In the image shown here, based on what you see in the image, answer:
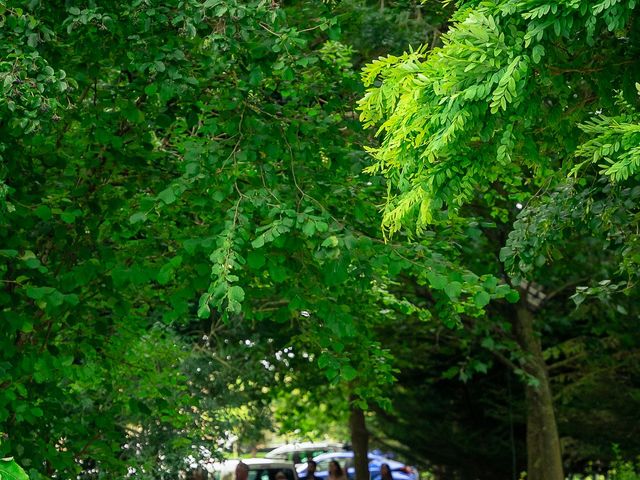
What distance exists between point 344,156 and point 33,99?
3.21m

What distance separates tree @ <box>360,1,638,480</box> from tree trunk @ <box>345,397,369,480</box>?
1764 cm

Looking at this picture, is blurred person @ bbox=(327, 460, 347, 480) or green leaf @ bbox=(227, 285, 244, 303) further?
blurred person @ bbox=(327, 460, 347, 480)

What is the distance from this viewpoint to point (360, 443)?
25.7 metres

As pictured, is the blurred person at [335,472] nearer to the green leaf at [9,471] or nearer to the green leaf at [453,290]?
the green leaf at [453,290]

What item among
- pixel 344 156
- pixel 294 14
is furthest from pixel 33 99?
pixel 294 14

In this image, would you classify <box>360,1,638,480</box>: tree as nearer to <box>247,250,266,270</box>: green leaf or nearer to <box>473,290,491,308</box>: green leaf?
<box>473,290,491,308</box>: green leaf

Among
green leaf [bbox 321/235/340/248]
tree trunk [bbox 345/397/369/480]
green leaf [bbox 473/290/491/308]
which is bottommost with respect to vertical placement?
green leaf [bbox 473/290/491/308]

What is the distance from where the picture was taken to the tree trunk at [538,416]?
19.6 metres

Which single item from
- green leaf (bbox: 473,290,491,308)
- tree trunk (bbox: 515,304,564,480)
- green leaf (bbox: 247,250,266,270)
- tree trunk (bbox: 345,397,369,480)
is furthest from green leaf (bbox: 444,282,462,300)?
tree trunk (bbox: 345,397,369,480)

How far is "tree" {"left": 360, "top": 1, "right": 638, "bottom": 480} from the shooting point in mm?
6277

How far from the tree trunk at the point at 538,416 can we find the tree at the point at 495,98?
1168cm

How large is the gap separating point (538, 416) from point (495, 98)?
571 inches

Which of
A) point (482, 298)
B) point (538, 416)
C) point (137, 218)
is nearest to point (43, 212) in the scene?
point (137, 218)

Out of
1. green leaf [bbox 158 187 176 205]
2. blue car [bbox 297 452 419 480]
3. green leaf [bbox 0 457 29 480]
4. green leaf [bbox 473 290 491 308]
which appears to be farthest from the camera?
blue car [bbox 297 452 419 480]
